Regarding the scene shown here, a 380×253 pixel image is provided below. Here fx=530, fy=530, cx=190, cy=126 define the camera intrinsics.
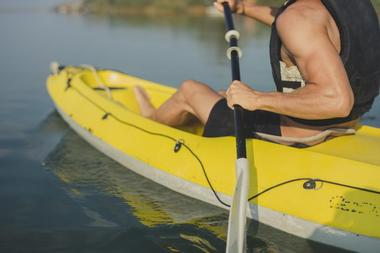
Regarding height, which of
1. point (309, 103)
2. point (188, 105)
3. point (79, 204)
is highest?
Result: point (309, 103)

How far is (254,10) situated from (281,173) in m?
1.59

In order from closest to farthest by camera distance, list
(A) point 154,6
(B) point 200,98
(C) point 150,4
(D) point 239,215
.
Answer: (D) point 239,215
(B) point 200,98
(A) point 154,6
(C) point 150,4

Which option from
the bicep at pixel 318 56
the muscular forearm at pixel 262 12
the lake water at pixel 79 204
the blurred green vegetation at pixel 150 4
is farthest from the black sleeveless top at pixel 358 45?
the blurred green vegetation at pixel 150 4

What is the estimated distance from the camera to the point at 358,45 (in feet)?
9.21

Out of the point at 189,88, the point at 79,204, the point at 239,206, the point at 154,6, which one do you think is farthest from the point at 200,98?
the point at 154,6

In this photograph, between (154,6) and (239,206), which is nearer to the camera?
(239,206)

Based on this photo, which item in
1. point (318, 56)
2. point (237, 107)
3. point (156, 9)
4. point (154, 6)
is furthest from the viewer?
point (154, 6)

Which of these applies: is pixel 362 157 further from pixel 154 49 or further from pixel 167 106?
pixel 154 49

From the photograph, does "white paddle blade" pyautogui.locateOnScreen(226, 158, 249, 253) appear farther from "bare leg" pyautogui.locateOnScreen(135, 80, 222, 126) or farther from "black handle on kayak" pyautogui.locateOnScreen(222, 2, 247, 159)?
"bare leg" pyautogui.locateOnScreen(135, 80, 222, 126)

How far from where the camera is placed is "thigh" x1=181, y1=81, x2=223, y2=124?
12.4 ft

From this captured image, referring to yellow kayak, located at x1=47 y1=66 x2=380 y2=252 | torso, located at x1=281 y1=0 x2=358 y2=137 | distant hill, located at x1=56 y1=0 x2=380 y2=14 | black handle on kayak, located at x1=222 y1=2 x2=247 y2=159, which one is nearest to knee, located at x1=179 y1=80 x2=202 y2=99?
yellow kayak, located at x1=47 y1=66 x2=380 y2=252

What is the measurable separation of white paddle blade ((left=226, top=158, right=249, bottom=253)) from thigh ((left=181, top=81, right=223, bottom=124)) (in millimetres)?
961

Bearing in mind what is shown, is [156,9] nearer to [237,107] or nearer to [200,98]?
[200,98]

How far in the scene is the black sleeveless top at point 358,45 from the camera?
9.07 feet
